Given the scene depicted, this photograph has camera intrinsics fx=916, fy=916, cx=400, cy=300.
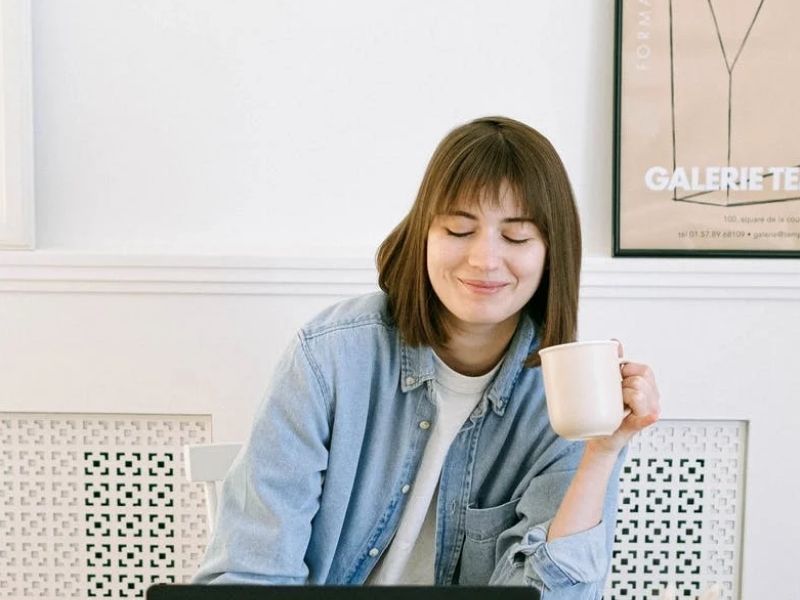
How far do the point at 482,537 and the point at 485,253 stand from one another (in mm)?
352

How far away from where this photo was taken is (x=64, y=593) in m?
1.62

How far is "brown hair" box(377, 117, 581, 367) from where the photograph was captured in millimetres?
957

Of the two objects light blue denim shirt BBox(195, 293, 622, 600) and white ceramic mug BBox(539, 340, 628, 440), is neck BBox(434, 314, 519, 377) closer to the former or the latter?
light blue denim shirt BBox(195, 293, 622, 600)

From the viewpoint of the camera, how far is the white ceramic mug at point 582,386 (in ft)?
2.73

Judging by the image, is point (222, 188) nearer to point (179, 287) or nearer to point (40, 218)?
point (179, 287)

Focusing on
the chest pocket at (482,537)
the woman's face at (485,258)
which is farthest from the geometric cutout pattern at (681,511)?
the woman's face at (485,258)

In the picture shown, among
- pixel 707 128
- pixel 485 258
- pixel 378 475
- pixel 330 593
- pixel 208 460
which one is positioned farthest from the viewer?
pixel 707 128

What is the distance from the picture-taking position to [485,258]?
95 cm

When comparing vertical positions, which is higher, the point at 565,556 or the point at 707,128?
the point at 707,128

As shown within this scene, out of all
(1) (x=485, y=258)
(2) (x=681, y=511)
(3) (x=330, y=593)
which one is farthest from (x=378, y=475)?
(2) (x=681, y=511)

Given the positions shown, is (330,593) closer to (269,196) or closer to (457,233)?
(457,233)

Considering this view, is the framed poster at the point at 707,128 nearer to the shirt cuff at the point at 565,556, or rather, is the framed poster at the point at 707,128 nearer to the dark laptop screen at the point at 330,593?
the shirt cuff at the point at 565,556

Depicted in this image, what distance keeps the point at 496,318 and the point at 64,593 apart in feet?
3.47

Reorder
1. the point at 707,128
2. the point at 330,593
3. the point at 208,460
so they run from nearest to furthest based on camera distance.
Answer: the point at 330,593 < the point at 208,460 < the point at 707,128
